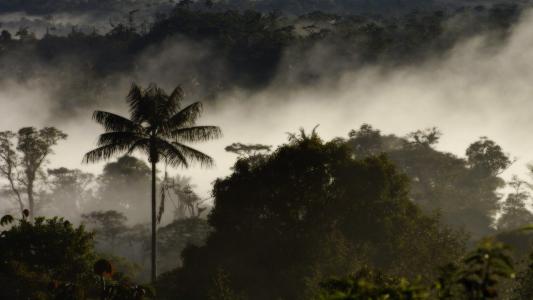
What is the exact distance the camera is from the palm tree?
3906cm

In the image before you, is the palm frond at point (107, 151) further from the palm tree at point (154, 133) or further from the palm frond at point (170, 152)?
the palm frond at point (170, 152)

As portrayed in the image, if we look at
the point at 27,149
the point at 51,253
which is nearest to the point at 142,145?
the point at 51,253

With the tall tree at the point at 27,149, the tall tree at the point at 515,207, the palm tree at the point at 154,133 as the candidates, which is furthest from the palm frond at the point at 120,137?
the tall tree at the point at 515,207

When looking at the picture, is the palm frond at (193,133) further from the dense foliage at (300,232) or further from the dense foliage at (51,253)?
the dense foliage at (51,253)

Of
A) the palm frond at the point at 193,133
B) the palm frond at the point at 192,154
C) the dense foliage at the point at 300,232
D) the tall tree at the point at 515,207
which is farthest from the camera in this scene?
the tall tree at the point at 515,207

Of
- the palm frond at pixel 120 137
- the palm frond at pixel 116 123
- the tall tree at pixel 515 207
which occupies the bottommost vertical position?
the palm frond at pixel 120 137

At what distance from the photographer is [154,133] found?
129 ft

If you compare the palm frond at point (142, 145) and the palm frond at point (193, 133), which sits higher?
the palm frond at point (193, 133)

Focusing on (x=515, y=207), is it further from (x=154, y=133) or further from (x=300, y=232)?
(x=154, y=133)

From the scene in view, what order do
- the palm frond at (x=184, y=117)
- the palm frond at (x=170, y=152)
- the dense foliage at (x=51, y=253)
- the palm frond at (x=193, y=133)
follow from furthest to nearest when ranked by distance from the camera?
1. the palm frond at (x=193, y=133)
2. the palm frond at (x=184, y=117)
3. the palm frond at (x=170, y=152)
4. the dense foliage at (x=51, y=253)

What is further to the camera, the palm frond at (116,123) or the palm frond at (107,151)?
the palm frond at (116,123)

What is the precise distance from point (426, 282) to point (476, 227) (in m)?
67.7

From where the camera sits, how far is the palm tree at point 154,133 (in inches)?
1538

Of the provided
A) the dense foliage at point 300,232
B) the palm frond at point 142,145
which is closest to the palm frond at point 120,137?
the palm frond at point 142,145
